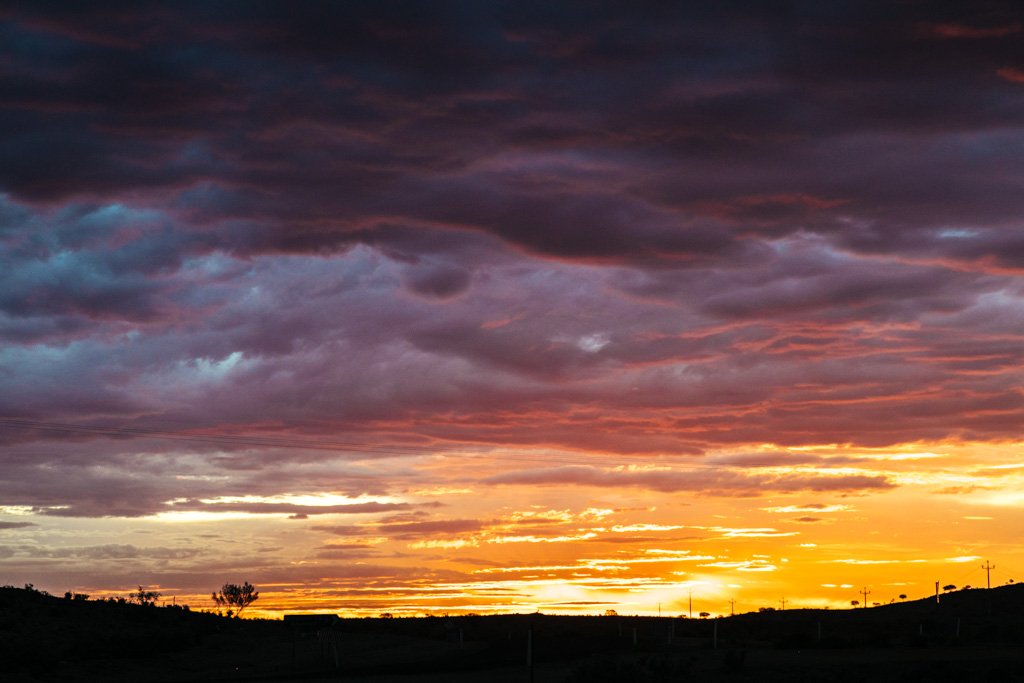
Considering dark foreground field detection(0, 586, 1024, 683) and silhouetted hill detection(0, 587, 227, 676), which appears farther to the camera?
silhouetted hill detection(0, 587, 227, 676)

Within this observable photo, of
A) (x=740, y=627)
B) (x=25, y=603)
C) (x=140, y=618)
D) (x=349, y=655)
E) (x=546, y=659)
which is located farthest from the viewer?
(x=740, y=627)

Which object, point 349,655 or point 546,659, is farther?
point 349,655

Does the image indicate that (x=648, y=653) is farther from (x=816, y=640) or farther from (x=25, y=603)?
(x=25, y=603)

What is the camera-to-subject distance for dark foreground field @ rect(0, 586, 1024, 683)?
54312mm

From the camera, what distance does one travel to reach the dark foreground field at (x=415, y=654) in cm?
5431

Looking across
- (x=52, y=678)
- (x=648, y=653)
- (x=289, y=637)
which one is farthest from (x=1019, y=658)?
(x=289, y=637)

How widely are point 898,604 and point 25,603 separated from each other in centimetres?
12427

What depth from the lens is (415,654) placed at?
82.4 meters

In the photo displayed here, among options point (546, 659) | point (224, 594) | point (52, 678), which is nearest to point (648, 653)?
point (546, 659)

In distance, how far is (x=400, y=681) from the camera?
186ft

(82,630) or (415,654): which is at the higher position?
(82,630)

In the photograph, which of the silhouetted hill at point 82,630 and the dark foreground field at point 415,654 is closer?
the dark foreground field at point 415,654

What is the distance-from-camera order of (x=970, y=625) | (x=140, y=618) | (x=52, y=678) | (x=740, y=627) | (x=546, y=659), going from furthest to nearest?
(x=740, y=627) < (x=970, y=625) < (x=140, y=618) < (x=546, y=659) < (x=52, y=678)

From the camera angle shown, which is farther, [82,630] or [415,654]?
[415,654]
